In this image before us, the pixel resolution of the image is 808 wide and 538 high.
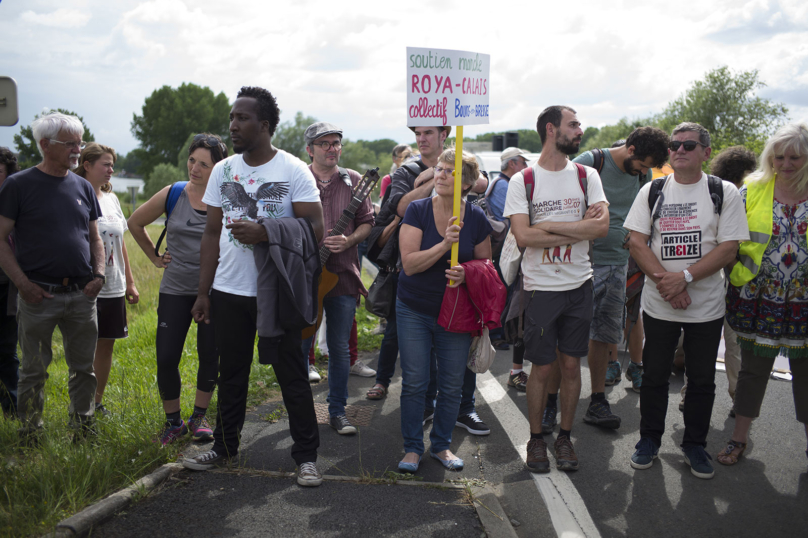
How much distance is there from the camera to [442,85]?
14.0 ft

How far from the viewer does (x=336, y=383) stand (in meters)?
5.03

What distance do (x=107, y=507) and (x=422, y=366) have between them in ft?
6.52

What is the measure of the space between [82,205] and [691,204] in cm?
417

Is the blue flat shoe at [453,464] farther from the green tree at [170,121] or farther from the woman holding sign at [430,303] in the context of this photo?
the green tree at [170,121]

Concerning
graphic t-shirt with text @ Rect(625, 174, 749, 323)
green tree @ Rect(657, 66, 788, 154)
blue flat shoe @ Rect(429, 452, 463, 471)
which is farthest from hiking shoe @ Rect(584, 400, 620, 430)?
green tree @ Rect(657, 66, 788, 154)

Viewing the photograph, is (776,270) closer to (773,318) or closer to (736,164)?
(773,318)

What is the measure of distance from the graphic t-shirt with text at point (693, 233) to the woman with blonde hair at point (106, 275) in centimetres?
400

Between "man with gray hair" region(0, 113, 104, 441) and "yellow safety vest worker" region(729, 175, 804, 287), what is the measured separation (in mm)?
4416

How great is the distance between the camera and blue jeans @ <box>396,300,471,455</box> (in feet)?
13.7

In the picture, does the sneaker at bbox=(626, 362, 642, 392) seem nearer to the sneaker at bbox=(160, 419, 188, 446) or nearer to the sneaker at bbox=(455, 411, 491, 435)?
the sneaker at bbox=(455, 411, 491, 435)

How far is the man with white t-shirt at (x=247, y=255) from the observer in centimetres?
383

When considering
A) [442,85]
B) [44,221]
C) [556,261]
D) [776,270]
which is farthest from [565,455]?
[44,221]

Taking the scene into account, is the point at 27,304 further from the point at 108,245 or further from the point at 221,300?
the point at 221,300

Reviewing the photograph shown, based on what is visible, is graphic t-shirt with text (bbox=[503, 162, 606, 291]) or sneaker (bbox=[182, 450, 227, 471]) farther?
graphic t-shirt with text (bbox=[503, 162, 606, 291])
